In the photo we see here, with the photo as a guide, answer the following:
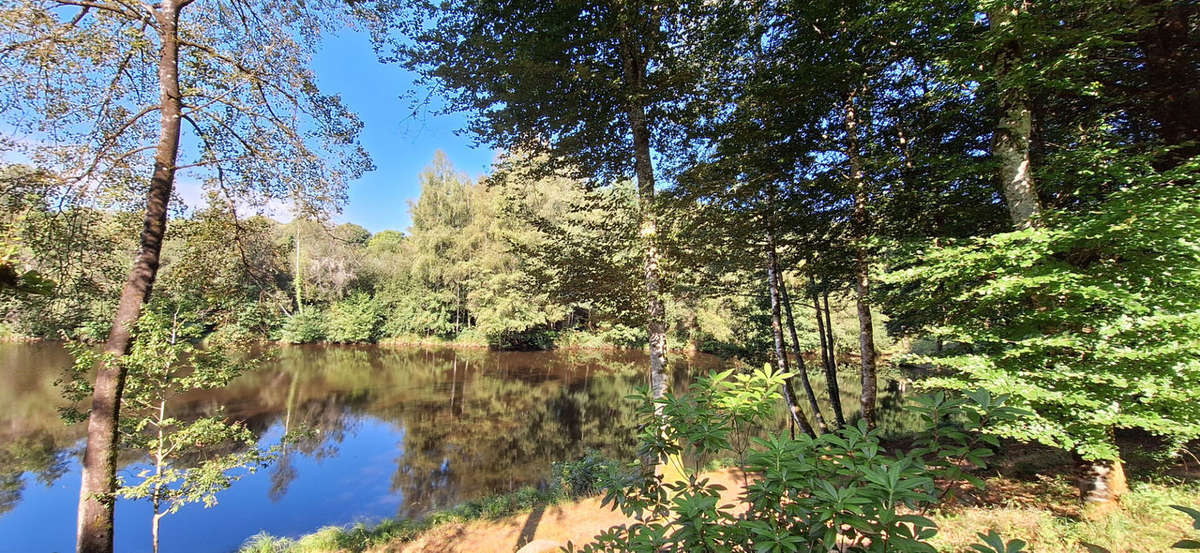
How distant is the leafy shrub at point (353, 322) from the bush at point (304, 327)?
596 millimetres

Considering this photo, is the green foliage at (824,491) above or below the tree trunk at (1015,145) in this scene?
below

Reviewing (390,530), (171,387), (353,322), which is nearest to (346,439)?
(390,530)

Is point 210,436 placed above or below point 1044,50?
below

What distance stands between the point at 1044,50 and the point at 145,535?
13.6 m

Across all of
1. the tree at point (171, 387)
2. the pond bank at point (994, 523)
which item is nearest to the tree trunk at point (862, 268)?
the pond bank at point (994, 523)

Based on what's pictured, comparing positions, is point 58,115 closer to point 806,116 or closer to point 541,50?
point 541,50

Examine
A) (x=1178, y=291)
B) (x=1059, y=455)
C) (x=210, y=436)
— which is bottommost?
(x=1059, y=455)

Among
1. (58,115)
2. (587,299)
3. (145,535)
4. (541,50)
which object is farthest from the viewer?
(145,535)

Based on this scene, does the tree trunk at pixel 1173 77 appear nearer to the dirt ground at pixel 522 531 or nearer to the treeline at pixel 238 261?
the treeline at pixel 238 261

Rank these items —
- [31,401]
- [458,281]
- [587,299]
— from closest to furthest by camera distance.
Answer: [587,299] → [31,401] → [458,281]

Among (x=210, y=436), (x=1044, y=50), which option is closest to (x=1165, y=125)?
(x=1044, y=50)

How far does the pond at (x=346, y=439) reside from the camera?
755cm

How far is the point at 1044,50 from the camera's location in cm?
345

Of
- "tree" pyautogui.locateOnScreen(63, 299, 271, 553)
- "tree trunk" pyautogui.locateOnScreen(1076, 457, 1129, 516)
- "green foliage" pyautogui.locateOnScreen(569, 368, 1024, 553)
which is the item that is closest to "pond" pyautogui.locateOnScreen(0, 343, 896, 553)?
"tree" pyautogui.locateOnScreen(63, 299, 271, 553)
